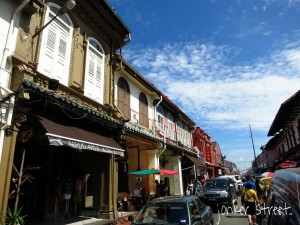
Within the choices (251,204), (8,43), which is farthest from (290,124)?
(8,43)

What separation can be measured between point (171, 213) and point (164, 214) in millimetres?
172

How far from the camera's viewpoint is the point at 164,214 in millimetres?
6016

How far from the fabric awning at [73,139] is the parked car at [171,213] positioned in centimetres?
282

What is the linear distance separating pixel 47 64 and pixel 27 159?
3502 millimetres

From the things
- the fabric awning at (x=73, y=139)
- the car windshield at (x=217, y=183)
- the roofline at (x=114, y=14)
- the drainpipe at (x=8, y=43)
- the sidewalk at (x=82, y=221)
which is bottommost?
the sidewalk at (x=82, y=221)

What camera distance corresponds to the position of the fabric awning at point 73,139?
6822 millimetres

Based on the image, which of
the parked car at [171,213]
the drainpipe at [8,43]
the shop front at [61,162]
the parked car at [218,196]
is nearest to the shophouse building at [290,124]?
the parked car at [218,196]

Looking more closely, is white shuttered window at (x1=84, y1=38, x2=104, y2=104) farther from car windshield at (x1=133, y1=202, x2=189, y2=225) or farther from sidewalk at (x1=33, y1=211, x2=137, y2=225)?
car windshield at (x1=133, y1=202, x2=189, y2=225)

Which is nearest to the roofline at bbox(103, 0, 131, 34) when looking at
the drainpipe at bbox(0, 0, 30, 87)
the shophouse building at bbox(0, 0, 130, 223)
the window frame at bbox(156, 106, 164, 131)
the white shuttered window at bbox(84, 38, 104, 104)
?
the shophouse building at bbox(0, 0, 130, 223)

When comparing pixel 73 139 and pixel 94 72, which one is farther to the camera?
pixel 94 72

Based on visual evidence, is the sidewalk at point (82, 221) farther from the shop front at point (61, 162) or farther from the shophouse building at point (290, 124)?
the shophouse building at point (290, 124)

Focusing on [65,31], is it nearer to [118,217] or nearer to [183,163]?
[118,217]

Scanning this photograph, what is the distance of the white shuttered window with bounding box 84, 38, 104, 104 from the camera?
10.5m

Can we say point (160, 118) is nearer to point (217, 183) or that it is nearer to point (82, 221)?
point (217, 183)
